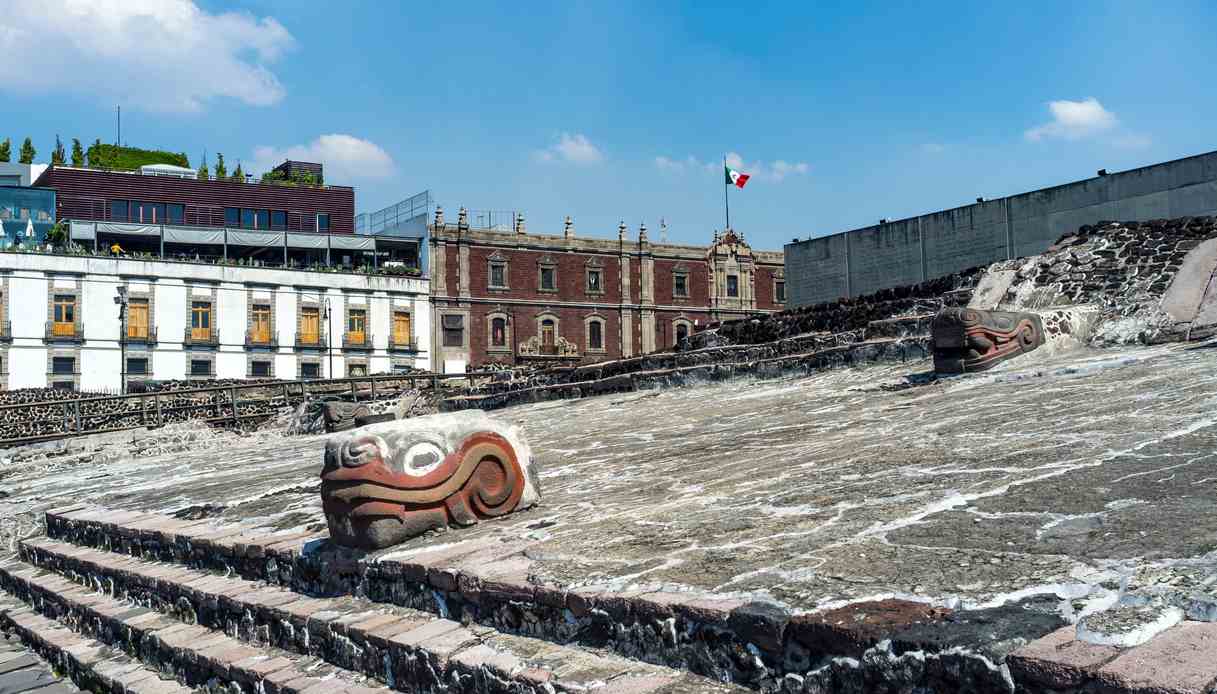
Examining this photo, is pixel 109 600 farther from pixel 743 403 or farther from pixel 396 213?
pixel 396 213

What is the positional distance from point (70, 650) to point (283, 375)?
34.1 meters

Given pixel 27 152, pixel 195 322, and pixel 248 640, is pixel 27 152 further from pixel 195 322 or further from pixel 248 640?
pixel 248 640

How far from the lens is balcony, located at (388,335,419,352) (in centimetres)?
4047

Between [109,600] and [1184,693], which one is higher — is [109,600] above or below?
below

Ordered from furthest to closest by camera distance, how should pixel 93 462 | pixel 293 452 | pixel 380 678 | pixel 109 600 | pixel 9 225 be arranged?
pixel 9 225 < pixel 93 462 < pixel 293 452 < pixel 109 600 < pixel 380 678

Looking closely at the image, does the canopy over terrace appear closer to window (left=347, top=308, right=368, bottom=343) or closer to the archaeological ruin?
window (left=347, top=308, right=368, bottom=343)

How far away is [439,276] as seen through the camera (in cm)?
4184

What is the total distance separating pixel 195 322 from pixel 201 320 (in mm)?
230

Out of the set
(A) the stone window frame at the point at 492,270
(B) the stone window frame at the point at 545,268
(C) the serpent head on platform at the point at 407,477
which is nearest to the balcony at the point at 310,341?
(A) the stone window frame at the point at 492,270

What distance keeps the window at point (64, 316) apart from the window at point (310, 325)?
315 inches

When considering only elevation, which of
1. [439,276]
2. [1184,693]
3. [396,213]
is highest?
[396,213]

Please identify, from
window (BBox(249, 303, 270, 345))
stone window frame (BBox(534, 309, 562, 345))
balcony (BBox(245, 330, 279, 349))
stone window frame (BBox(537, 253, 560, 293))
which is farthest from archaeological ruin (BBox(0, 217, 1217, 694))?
stone window frame (BBox(537, 253, 560, 293))

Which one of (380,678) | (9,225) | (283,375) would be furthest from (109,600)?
(9,225)

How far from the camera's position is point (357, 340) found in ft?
131
